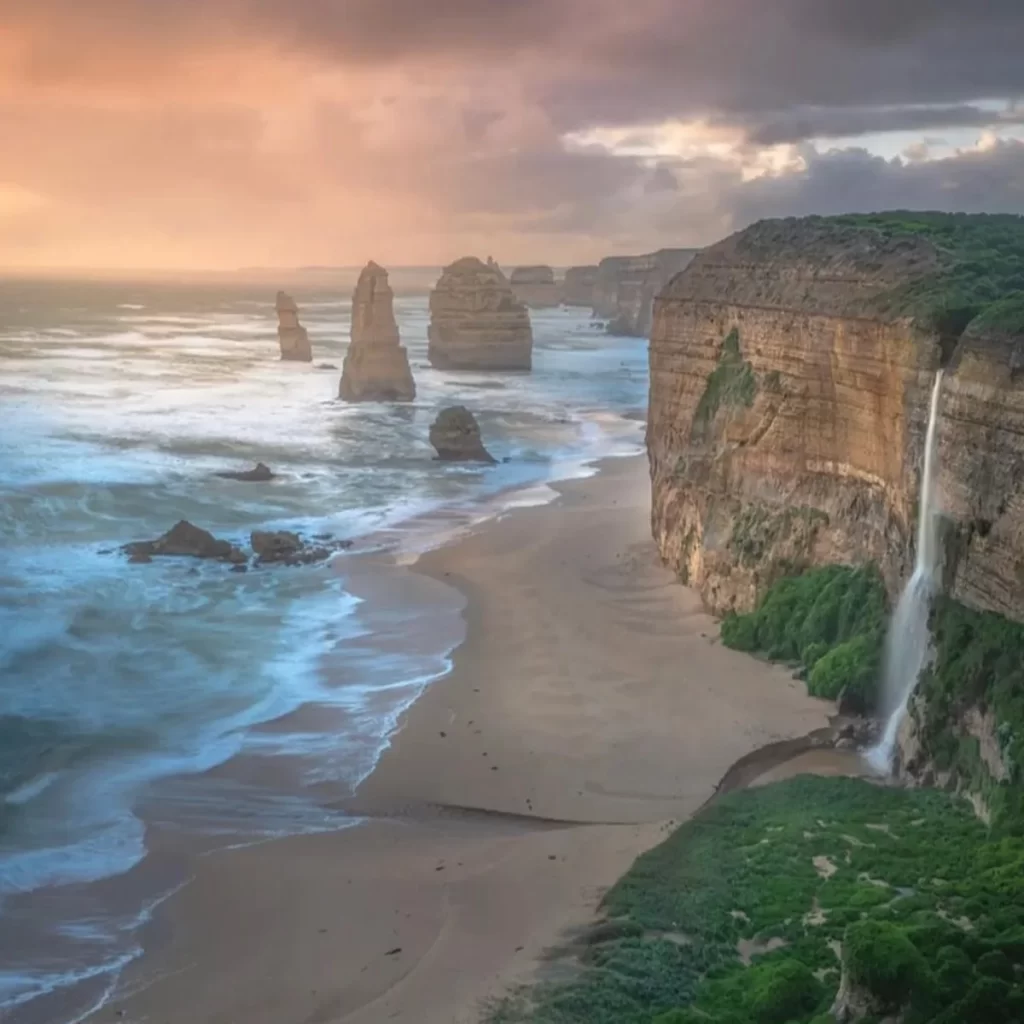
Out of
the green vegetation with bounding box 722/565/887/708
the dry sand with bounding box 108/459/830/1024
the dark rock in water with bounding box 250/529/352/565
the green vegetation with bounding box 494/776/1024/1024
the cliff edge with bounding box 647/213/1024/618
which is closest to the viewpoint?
the green vegetation with bounding box 494/776/1024/1024

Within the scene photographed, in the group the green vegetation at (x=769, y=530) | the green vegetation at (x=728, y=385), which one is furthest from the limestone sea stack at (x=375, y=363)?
the green vegetation at (x=769, y=530)

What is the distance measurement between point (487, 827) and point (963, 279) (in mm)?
11661

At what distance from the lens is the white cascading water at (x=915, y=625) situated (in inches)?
703

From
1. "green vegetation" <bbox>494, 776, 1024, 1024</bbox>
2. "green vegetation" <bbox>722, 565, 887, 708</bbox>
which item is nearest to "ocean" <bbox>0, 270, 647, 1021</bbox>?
"green vegetation" <bbox>494, 776, 1024, 1024</bbox>

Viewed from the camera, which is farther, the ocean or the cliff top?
the cliff top

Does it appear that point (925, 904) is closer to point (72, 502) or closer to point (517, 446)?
point (72, 502)

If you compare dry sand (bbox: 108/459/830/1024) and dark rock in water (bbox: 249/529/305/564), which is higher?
dark rock in water (bbox: 249/529/305/564)

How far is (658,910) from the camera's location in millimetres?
13305

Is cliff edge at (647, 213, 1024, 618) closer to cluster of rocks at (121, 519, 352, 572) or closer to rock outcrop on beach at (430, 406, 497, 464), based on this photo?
cluster of rocks at (121, 519, 352, 572)

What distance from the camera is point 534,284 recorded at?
197 meters

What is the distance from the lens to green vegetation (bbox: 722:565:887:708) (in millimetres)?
19766

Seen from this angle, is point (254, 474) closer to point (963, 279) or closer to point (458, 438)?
point (458, 438)

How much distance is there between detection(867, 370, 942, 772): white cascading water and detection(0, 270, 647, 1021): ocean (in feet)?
26.2

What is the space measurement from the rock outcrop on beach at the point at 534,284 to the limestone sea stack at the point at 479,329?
105 metres
